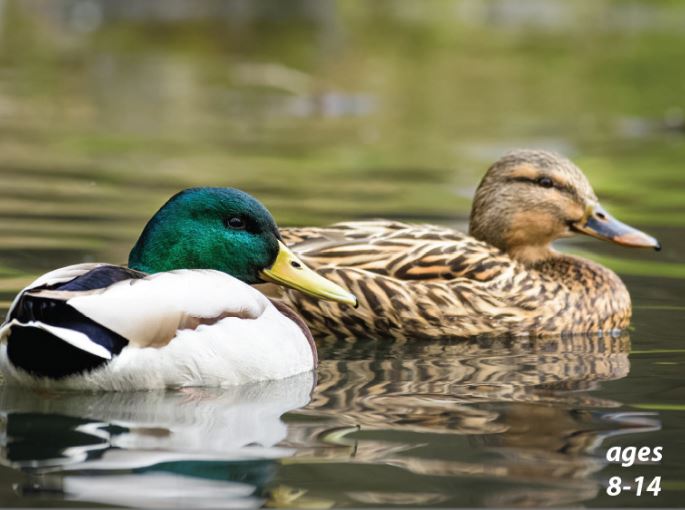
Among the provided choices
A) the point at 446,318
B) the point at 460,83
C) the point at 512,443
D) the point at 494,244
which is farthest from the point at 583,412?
the point at 460,83

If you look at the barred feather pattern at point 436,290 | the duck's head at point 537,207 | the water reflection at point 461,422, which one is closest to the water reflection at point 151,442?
the water reflection at point 461,422

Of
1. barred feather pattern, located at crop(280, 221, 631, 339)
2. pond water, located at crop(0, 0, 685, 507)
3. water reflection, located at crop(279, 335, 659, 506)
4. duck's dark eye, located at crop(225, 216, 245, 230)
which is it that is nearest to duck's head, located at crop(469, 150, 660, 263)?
barred feather pattern, located at crop(280, 221, 631, 339)

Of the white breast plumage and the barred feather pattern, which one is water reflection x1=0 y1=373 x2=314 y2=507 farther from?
the barred feather pattern

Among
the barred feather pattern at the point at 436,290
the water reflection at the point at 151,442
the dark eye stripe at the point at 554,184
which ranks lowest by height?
the water reflection at the point at 151,442

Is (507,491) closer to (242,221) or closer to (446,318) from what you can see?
(242,221)

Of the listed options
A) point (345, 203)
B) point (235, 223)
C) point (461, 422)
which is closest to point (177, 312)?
point (235, 223)

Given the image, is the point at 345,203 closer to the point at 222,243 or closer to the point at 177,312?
the point at 222,243

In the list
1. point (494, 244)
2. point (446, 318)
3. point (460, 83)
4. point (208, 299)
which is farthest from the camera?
point (460, 83)

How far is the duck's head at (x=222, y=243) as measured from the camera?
7176 millimetres

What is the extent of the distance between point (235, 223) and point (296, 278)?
40 centimetres

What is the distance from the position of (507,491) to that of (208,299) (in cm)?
186

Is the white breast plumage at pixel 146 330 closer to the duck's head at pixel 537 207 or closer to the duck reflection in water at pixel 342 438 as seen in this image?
the duck reflection in water at pixel 342 438

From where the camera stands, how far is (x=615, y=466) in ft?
18.8

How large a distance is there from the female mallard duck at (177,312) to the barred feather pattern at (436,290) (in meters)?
0.89
